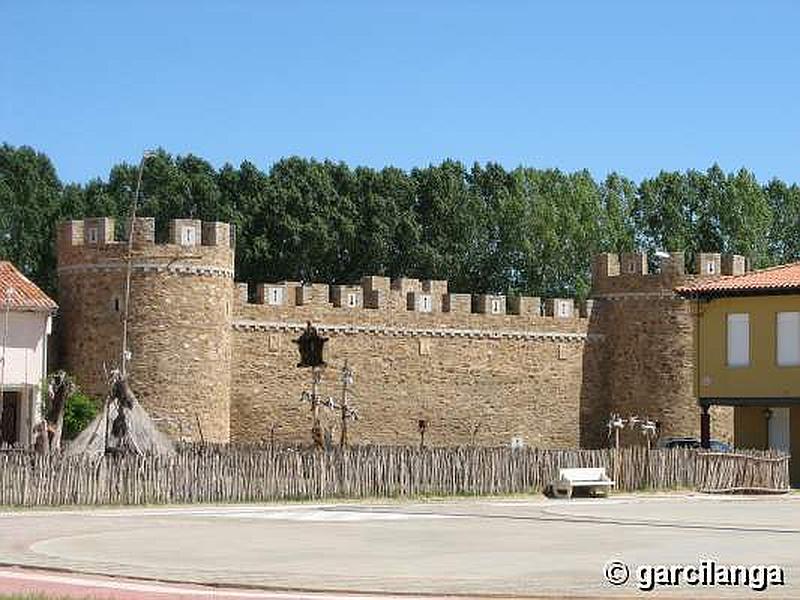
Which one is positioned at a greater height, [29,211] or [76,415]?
[29,211]

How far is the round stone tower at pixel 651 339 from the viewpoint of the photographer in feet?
194

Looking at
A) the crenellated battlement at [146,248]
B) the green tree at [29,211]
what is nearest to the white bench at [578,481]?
the crenellated battlement at [146,248]

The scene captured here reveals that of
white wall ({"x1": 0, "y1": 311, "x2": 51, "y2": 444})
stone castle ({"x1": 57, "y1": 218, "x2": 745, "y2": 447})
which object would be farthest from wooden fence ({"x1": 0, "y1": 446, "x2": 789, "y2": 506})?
white wall ({"x1": 0, "y1": 311, "x2": 51, "y2": 444})

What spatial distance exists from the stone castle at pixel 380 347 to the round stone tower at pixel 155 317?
40 mm

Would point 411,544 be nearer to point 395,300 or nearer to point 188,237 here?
point 188,237

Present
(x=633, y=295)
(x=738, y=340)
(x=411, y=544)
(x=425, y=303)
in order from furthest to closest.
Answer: (x=633, y=295) → (x=425, y=303) → (x=738, y=340) → (x=411, y=544)

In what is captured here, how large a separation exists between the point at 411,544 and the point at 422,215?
5723 centimetres

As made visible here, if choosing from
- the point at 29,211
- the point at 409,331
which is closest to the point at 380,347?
the point at 409,331

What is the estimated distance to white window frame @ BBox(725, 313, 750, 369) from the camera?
46.1 m

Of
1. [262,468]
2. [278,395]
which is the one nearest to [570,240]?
[278,395]

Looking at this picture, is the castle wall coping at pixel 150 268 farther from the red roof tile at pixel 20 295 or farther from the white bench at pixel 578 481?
the white bench at pixel 578 481

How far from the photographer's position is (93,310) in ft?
165

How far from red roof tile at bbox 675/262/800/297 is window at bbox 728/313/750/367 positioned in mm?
648

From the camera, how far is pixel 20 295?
50.6m
